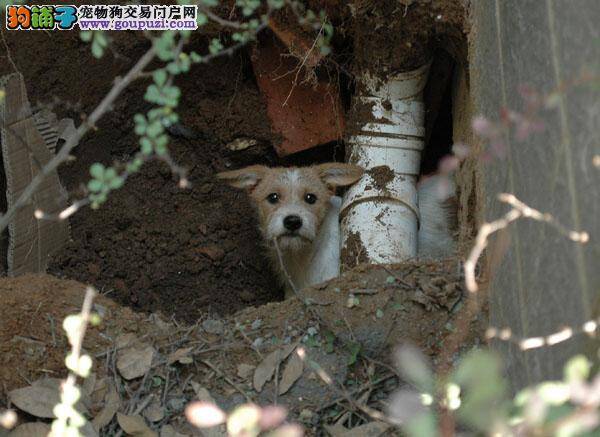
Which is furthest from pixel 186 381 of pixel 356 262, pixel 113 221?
pixel 113 221

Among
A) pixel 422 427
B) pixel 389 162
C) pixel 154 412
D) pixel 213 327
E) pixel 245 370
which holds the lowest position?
pixel 422 427

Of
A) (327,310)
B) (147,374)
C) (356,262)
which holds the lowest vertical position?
(147,374)

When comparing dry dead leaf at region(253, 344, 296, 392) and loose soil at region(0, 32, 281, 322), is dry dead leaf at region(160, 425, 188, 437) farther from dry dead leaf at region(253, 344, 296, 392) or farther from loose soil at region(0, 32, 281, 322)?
loose soil at region(0, 32, 281, 322)

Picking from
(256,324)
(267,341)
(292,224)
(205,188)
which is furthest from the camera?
(205,188)

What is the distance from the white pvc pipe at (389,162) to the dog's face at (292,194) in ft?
0.47

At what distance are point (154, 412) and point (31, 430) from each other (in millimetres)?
509

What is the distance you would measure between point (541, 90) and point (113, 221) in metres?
3.91

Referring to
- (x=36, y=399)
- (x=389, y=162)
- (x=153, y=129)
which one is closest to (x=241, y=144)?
(x=389, y=162)

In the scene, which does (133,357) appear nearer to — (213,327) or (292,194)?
(213,327)

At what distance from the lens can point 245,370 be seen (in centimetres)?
387

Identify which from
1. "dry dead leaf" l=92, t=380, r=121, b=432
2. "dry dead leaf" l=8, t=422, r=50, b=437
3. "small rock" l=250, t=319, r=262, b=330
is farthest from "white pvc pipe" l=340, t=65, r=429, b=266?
"dry dead leaf" l=8, t=422, r=50, b=437

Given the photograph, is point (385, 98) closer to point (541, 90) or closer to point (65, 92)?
point (65, 92)

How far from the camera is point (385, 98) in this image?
18.5 feet

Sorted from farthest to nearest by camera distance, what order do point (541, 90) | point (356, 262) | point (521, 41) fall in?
point (356, 262), point (521, 41), point (541, 90)
